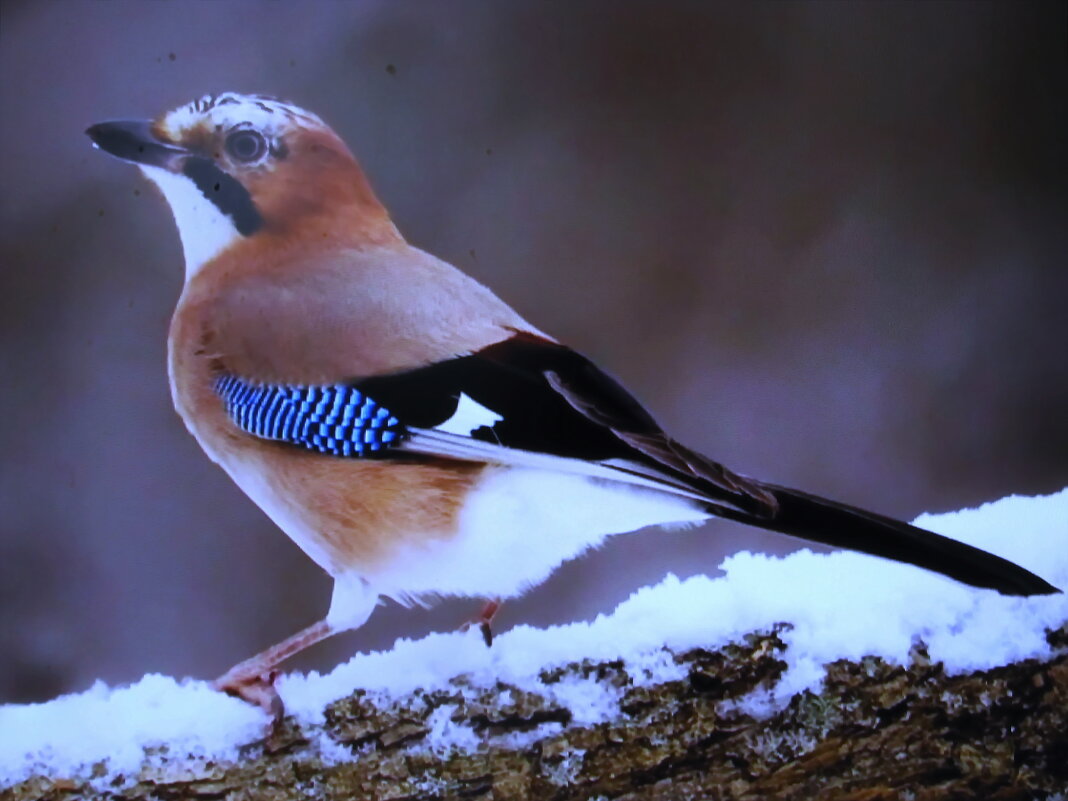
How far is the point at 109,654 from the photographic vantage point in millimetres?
1514

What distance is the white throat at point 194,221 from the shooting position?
1.48 meters

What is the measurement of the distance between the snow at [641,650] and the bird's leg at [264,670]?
0.08 ft

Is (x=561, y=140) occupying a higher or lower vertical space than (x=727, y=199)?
higher

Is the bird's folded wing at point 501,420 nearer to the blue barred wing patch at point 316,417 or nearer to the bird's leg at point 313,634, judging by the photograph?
the blue barred wing patch at point 316,417

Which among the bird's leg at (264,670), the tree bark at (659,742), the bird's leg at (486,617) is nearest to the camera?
the tree bark at (659,742)

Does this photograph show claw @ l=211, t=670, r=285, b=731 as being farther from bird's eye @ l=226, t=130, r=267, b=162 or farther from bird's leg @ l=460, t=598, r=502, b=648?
bird's eye @ l=226, t=130, r=267, b=162

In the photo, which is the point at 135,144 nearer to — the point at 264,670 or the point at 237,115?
the point at 237,115

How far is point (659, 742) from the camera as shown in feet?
3.86

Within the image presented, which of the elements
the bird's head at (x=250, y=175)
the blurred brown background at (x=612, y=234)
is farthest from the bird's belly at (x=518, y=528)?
the bird's head at (x=250, y=175)

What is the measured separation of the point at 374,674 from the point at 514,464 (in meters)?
0.32

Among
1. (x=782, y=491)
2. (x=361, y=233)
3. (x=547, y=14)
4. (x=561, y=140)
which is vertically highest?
(x=547, y=14)

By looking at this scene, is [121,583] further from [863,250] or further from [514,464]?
[863,250]

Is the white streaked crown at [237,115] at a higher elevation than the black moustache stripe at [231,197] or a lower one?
higher

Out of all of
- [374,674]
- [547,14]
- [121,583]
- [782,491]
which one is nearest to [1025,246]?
[782,491]
